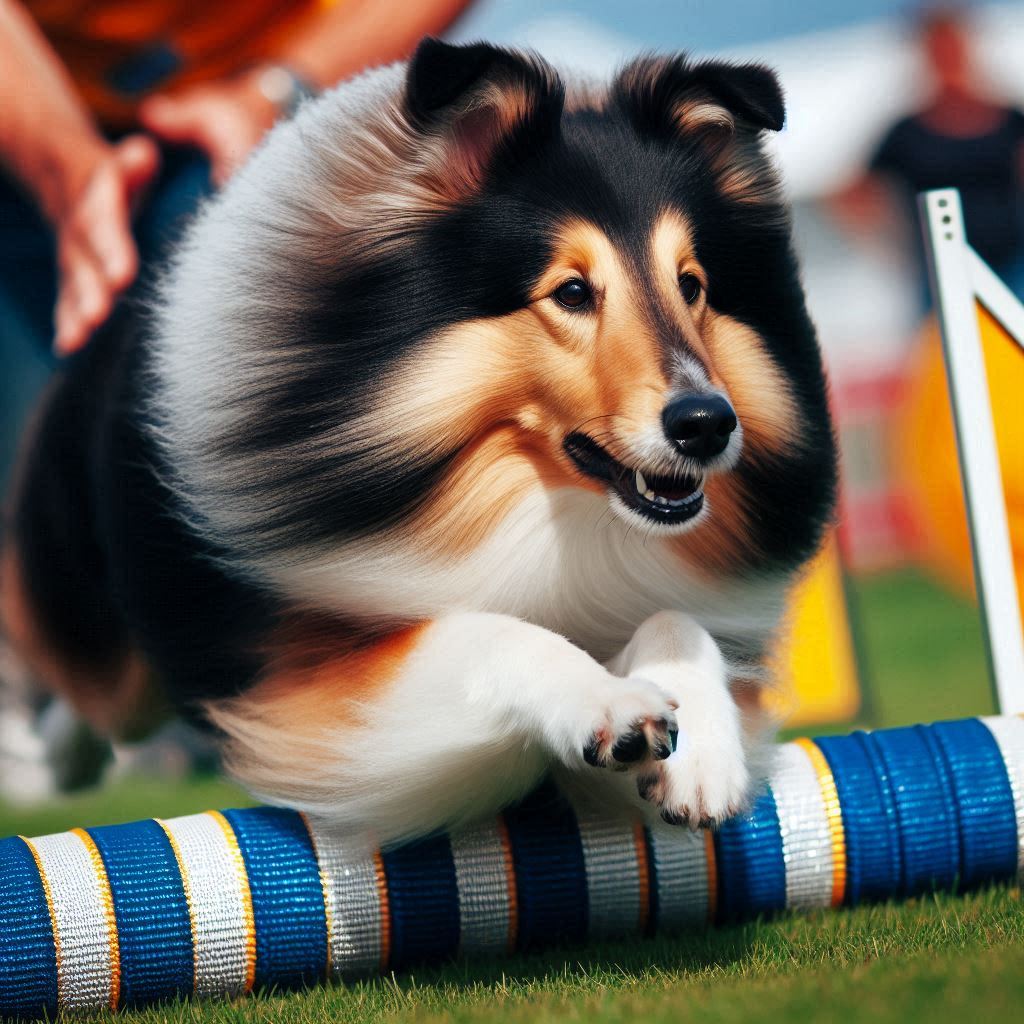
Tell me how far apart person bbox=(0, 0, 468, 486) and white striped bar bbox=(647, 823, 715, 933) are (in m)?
2.38

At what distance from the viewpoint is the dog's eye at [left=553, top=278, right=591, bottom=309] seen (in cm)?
246

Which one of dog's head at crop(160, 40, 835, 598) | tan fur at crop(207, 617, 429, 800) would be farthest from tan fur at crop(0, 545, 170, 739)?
dog's head at crop(160, 40, 835, 598)

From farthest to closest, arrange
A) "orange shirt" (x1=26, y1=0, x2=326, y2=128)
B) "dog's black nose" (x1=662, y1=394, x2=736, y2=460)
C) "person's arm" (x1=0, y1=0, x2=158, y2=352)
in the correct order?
"orange shirt" (x1=26, y1=0, x2=326, y2=128), "person's arm" (x1=0, y1=0, x2=158, y2=352), "dog's black nose" (x1=662, y1=394, x2=736, y2=460)

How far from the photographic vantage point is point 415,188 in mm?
2582

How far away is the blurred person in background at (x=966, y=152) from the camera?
9.18 m

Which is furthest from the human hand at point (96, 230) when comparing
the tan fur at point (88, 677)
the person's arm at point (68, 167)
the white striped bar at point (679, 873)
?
the white striped bar at point (679, 873)

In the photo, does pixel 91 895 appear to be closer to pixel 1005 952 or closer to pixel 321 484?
pixel 321 484

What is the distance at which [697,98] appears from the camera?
2689 mm

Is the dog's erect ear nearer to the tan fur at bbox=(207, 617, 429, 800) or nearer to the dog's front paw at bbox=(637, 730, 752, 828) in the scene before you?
the tan fur at bbox=(207, 617, 429, 800)

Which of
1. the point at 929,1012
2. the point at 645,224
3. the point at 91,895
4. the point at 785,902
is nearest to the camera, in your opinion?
the point at 929,1012

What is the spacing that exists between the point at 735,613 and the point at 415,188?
38.6 inches

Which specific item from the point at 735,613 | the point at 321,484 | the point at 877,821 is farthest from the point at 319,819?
the point at 877,821

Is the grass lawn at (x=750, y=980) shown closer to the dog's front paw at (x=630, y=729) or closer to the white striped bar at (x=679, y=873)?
the white striped bar at (x=679, y=873)

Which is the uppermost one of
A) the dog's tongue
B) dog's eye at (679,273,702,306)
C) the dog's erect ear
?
the dog's erect ear
